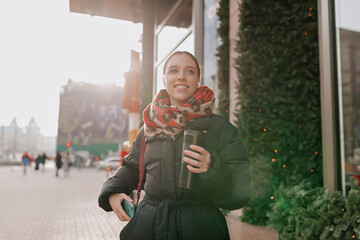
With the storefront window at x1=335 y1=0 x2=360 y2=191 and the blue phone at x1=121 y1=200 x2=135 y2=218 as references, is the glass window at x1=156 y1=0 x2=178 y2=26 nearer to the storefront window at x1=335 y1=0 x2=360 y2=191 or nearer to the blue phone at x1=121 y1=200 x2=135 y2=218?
the storefront window at x1=335 y1=0 x2=360 y2=191

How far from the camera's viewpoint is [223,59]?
748cm

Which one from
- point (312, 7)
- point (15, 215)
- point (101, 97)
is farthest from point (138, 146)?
point (101, 97)

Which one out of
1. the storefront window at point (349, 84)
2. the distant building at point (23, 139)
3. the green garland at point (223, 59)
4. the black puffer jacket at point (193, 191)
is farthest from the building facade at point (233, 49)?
the distant building at point (23, 139)

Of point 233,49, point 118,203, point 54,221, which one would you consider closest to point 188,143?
point 118,203

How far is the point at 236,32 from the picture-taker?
7043mm

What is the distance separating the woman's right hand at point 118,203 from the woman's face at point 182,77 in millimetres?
619

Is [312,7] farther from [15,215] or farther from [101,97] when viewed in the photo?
[101,97]

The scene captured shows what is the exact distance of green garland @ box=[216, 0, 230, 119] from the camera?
7.38 meters

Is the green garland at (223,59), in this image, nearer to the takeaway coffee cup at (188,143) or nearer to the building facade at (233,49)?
the building facade at (233,49)

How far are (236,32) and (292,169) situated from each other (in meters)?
3.10

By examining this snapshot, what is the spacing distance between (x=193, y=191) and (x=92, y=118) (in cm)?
6888

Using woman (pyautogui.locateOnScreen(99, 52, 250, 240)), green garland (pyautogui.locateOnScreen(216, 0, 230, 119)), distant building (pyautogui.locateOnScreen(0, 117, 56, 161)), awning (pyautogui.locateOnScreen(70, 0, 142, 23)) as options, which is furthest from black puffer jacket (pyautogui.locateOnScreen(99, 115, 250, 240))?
distant building (pyautogui.locateOnScreen(0, 117, 56, 161))

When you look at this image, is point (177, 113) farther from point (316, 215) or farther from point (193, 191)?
point (316, 215)

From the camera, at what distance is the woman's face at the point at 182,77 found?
1837mm
